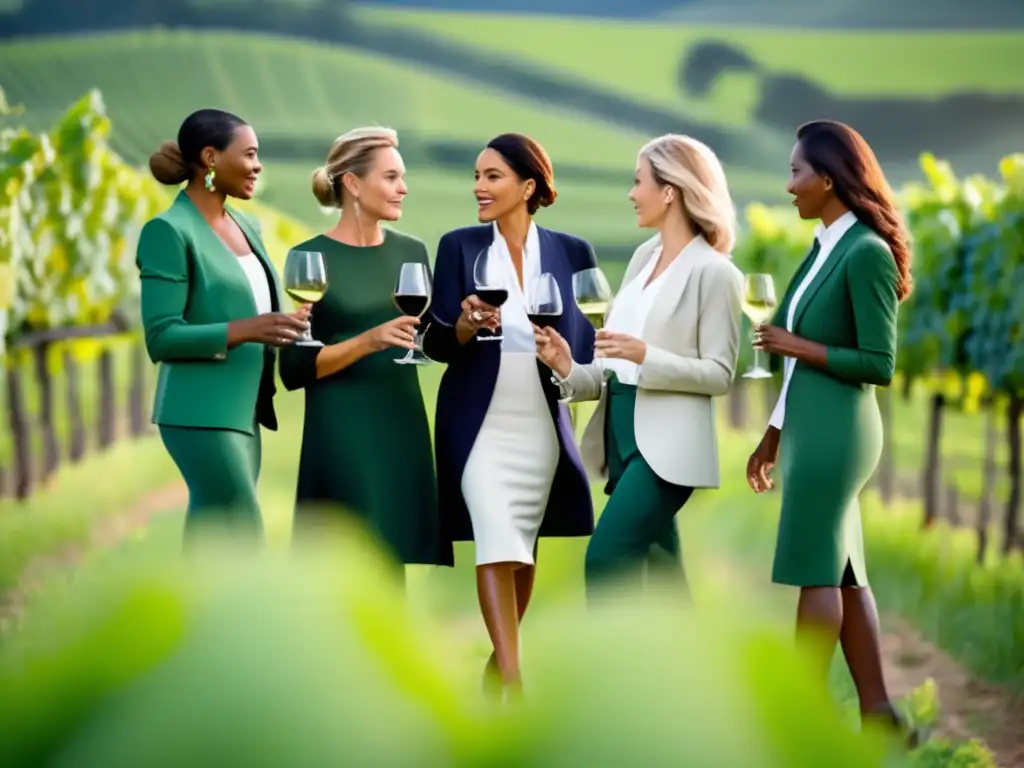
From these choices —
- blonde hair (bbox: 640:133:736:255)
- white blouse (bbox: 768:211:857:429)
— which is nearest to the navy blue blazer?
blonde hair (bbox: 640:133:736:255)

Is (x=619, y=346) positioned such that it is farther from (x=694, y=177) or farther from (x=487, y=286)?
(x=694, y=177)

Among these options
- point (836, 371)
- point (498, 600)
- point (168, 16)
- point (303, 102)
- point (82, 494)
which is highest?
point (168, 16)

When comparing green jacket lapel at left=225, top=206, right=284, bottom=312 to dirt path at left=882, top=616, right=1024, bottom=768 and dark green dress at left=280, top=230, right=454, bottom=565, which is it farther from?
dirt path at left=882, top=616, right=1024, bottom=768

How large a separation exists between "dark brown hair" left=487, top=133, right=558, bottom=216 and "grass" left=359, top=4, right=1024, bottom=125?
10.8 meters

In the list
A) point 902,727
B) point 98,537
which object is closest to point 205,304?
point 902,727

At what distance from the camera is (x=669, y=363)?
3988mm

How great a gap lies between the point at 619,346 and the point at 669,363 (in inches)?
7.7

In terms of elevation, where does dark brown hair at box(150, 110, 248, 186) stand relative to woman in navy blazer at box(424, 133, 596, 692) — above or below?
above

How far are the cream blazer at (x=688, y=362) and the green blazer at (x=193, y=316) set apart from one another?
2.84 ft

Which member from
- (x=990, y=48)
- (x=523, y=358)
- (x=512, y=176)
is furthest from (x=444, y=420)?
(x=990, y=48)

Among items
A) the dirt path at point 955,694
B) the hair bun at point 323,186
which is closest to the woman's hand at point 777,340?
the hair bun at point 323,186

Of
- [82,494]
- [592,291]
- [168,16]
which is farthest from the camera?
[168,16]

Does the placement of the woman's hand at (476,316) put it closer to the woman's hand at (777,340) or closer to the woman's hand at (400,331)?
the woman's hand at (400,331)

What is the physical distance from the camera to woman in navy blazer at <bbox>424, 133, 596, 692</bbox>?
161 inches
